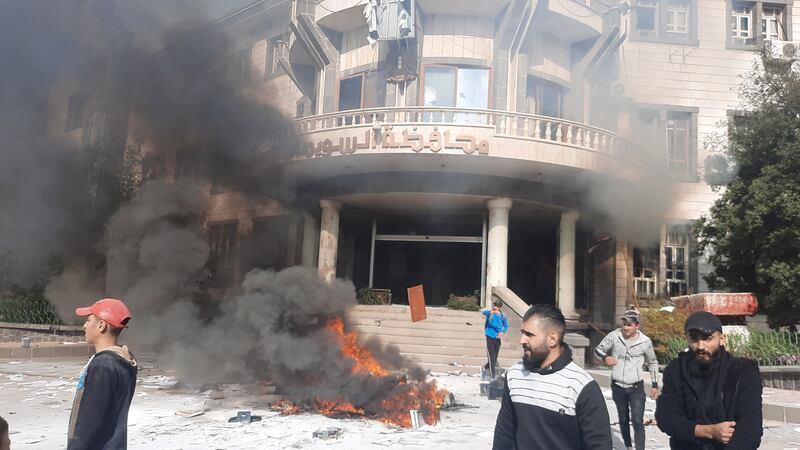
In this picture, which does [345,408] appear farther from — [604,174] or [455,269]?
[455,269]

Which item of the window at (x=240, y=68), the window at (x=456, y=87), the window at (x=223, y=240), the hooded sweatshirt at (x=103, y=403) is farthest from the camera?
the window at (x=223, y=240)

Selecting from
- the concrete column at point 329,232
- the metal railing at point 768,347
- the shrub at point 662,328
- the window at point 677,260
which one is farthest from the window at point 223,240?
the metal railing at point 768,347

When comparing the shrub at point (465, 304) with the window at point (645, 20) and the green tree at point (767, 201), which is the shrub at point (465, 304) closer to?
the green tree at point (767, 201)

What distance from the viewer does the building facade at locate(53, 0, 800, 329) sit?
1520 centimetres

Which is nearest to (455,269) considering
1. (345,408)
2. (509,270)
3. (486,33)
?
(509,270)

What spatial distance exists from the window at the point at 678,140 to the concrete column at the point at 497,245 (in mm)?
6738

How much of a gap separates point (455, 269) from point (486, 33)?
8505mm

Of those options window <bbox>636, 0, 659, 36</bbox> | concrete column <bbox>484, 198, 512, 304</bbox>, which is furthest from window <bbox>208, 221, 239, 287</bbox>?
window <bbox>636, 0, 659, 36</bbox>

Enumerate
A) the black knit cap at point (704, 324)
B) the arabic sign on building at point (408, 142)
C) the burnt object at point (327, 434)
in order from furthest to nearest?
1. the arabic sign on building at point (408, 142)
2. the burnt object at point (327, 434)
3. the black knit cap at point (704, 324)

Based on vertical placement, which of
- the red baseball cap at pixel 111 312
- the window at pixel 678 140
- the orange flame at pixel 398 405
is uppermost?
the window at pixel 678 140

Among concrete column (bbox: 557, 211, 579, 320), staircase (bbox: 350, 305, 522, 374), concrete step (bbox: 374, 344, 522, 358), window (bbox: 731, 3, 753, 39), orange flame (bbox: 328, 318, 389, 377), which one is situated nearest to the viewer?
orange flame (bbox: 328, 318, 389, 377)

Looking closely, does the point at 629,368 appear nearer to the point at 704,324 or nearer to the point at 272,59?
the point at 704,324

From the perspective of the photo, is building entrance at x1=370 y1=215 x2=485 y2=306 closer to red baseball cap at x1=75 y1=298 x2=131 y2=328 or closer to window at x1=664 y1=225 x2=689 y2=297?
window at x1=664 y1=225 x2=689 y2=297

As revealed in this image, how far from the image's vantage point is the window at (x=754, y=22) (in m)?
19.1
